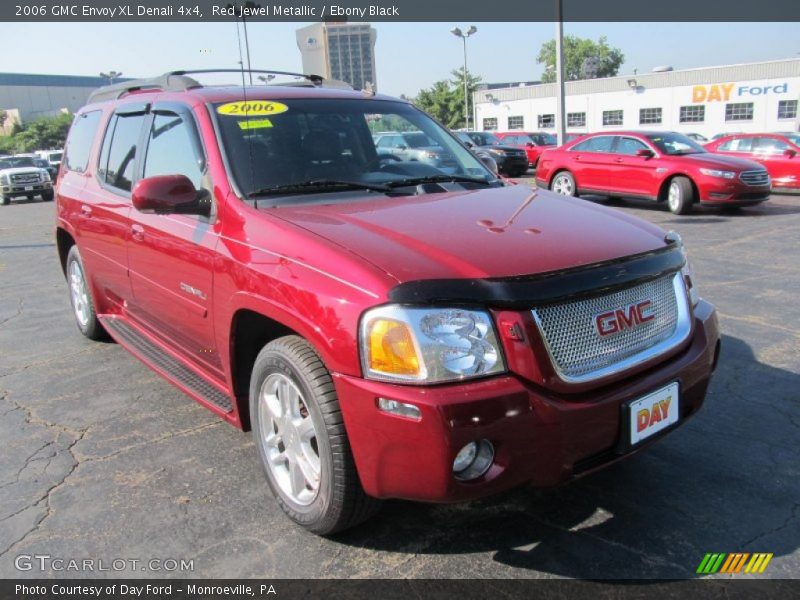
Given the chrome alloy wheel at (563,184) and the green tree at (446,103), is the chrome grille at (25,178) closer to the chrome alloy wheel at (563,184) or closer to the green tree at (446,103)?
the chrome alloy wheel at (563,184)

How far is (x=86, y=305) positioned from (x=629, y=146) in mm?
11229

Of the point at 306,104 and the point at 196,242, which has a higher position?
the point at 306,104

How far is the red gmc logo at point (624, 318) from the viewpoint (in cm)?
246

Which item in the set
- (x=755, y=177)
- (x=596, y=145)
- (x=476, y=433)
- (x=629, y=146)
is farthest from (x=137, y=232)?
(x=596, y=145)

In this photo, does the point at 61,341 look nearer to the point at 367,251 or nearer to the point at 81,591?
the point at 81,591

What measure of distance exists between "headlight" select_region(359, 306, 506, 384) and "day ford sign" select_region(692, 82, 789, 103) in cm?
4310

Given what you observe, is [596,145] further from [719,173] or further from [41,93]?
[41,93]

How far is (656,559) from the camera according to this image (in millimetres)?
2527

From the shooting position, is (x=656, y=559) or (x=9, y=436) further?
(x=9, y=436)

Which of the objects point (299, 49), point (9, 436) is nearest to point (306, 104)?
point (299, 49)

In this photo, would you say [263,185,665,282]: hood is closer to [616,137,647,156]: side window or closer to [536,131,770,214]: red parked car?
[536,131,770,214]: red parked car

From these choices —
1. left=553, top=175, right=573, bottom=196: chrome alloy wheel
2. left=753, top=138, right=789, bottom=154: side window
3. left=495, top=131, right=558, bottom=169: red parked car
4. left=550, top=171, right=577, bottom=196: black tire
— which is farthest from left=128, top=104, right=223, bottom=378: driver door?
left=495, top=131, right=558, bottom=169: red parked car

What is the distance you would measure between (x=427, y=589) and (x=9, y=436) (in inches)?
109

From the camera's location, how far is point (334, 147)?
142 inches
